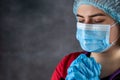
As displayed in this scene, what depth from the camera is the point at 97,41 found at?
1.37 m

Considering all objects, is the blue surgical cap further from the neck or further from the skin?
the neck

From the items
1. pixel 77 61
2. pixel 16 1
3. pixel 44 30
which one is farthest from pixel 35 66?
pixel 77 61

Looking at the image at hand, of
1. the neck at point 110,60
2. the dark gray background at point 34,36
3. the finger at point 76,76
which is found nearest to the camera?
the finger at point 76,76

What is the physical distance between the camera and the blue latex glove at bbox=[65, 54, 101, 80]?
1.29 m

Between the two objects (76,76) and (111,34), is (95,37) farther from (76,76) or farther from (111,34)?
(76,76)

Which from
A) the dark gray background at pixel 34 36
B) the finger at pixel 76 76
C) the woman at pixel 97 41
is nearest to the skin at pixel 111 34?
the woman at pixel 97 41

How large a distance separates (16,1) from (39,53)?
45 cm

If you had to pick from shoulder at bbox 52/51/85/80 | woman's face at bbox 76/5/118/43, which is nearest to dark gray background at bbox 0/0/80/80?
shoulder at bbox 52/51/85/80

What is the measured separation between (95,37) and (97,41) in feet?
0.07

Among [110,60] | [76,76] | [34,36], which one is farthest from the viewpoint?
[34,36]

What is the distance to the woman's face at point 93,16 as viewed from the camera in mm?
1325

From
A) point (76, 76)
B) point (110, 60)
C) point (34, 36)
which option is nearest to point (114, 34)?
point (110, 60)

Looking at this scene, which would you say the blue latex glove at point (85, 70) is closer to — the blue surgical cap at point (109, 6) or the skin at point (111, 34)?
the skin at point (111, 34)

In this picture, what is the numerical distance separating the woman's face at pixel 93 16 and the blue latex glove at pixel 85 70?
0.14 m
